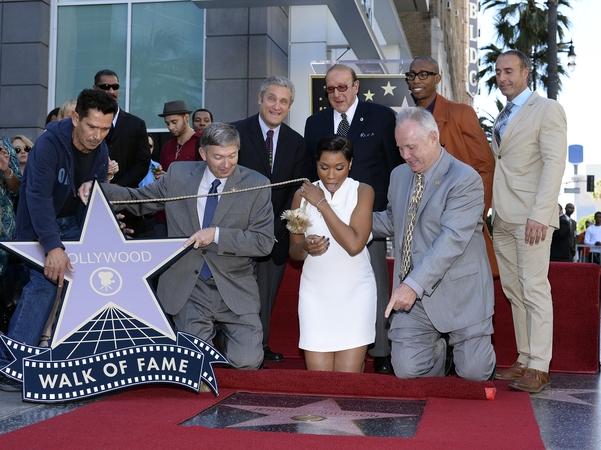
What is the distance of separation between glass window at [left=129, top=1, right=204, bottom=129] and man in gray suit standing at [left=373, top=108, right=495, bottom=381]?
26.7 feet

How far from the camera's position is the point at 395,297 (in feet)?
15.1

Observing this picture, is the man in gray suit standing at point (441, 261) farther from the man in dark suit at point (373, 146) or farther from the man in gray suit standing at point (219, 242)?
the man in gray suit standing at point (219, 242)

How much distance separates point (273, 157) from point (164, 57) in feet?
24.3

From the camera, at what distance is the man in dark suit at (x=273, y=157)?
5.80 m

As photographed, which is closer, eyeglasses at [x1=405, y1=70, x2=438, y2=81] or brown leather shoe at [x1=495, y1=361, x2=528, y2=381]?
brown leather shoe at [x1=495, y1=361, x2=528, y2=381]

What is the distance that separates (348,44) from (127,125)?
8.72m

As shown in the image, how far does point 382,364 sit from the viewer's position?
5.76 m

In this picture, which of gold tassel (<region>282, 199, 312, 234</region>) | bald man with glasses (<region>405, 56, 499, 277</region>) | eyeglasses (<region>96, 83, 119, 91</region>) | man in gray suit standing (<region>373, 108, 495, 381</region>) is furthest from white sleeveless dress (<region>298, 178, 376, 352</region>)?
eyeglasses (<region>96, 83, 119, 91</region>)

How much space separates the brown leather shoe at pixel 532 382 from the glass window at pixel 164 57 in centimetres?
869

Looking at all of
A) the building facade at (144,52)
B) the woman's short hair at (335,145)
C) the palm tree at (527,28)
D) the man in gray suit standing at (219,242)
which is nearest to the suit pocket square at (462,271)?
the woman's short hair at (335,145)

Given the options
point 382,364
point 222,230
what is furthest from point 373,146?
point 382,364

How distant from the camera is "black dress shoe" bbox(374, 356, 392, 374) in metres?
5.73

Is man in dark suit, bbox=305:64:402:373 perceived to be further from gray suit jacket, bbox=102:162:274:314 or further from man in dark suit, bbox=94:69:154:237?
man in dark suit, bbox=94:69:154:237

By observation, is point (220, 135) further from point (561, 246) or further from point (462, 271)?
point (561, 246)
